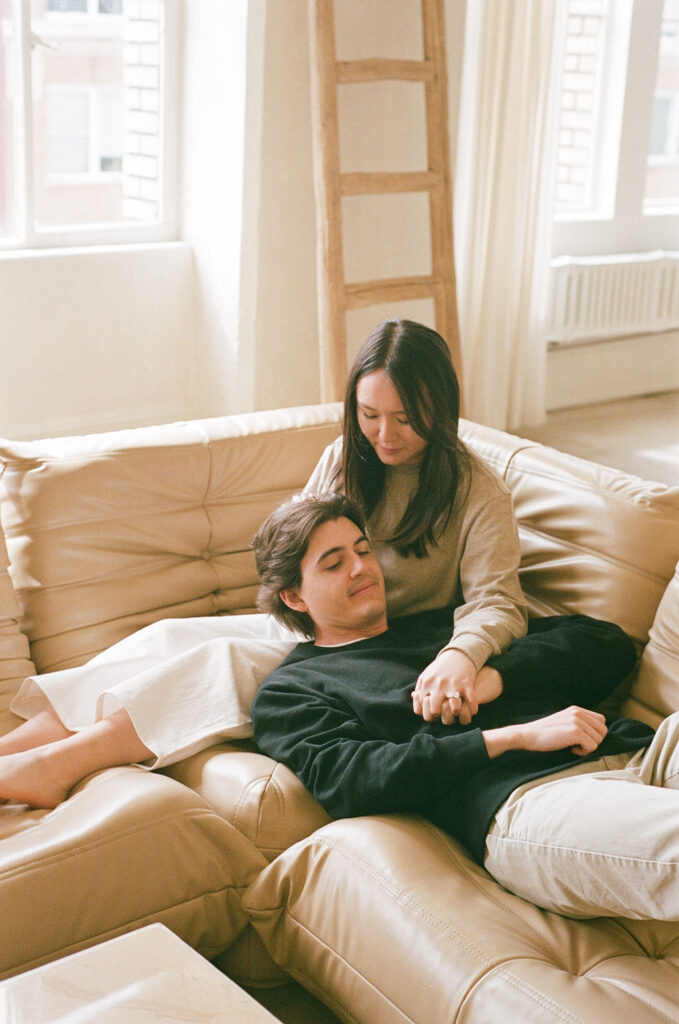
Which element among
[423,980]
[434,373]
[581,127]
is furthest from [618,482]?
[581,127]

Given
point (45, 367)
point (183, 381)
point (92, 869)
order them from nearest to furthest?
point (92, 869) < point (45, 367) < point (183, 381)

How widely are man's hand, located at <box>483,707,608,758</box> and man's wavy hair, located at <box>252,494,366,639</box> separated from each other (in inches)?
18.4

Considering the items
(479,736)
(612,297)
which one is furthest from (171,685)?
(612,297)

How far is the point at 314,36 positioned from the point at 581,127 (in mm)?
2080

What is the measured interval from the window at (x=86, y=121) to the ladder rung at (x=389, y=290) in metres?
0.85

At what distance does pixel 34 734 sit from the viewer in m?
1.91

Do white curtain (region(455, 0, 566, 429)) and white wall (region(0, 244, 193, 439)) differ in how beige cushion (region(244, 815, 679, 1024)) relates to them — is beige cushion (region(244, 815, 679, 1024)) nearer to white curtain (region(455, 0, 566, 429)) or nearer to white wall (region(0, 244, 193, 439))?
white wall (region(0, 244, 193, 439))

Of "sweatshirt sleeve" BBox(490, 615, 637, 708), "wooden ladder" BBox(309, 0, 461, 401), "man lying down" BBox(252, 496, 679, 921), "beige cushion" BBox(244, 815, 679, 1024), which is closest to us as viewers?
"beige cushion" BBox(244, 815, 679, 1024)

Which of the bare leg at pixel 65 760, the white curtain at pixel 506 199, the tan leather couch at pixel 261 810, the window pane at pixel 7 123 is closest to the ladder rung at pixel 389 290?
the white curtain at pixel 506 199

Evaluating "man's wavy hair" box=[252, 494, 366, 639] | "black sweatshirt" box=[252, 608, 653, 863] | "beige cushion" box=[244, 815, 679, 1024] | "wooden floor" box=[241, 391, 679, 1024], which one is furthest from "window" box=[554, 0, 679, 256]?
"beige cushion" box=[244, 815, 679, 1024]

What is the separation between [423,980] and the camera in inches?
55.0

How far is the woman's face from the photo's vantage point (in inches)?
78.8

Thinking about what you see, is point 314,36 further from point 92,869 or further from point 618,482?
point 92,869

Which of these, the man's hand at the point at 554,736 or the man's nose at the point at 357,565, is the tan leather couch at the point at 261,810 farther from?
the man's nose at the point at 357,565
